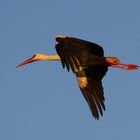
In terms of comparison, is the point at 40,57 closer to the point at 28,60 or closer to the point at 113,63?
the point at 28,60

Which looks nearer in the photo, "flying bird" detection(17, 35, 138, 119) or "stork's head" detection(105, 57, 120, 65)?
"flying bird" detection(17, 35, 138, 119)

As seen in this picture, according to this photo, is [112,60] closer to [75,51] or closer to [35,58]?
[75,51]

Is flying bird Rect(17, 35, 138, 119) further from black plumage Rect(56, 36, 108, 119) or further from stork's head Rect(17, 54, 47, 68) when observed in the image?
stork's head Rect(17, 54, 47, 68)

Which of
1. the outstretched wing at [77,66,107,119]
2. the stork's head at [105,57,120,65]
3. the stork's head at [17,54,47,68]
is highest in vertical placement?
the stork's head at [17,54,47,68]

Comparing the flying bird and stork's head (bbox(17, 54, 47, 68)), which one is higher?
stork's head (bbox(17, 54, 47, 68))

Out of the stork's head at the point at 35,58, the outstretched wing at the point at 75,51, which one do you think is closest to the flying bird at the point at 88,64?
the outstretched wing at the point at 75,51

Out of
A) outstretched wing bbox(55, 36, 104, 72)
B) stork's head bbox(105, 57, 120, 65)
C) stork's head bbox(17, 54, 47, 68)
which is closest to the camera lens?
outstretched wing bbox(55, 36, 104, 72)

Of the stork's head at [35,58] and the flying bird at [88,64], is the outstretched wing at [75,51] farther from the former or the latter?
the stork's head at [35,58]

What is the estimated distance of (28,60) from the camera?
32969mm

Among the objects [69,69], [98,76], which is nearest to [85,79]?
[98,76]

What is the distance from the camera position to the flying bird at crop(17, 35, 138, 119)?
27.2 meters

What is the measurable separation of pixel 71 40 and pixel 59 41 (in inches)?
16.4

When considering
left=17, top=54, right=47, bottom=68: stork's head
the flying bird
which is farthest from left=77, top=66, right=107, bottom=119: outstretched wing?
left=17, top=54, right=47, bottom=68: stork's head

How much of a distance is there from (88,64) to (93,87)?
709mm
